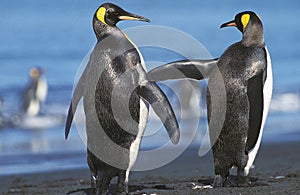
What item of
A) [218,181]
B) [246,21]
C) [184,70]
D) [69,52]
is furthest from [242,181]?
[69,52]

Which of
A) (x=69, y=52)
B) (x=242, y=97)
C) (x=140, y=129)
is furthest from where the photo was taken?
(x=69, y=52)

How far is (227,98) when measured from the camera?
23.8 feet

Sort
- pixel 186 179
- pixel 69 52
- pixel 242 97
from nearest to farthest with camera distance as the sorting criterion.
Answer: pixel 242 97 < pixel 186 179 < pixel 69 52

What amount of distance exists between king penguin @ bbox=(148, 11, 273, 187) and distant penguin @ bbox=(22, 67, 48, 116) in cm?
812

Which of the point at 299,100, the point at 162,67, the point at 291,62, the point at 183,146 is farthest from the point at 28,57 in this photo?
the point at 162,67

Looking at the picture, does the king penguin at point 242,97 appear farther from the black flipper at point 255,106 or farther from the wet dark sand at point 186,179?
the wet dark sand at point 186,179

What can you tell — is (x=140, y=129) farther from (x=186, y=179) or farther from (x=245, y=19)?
(x=186, y=179)

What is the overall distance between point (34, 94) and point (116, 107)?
10110mm

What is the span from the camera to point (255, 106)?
729cm

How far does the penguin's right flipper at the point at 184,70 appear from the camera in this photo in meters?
7.52

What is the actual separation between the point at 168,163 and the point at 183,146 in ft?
4.58

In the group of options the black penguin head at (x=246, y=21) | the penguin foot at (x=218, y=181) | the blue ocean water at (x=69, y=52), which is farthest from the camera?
the blue ocean water at (x=69, y=52)

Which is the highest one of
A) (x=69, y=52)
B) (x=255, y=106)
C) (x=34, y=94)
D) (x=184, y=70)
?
(x=69, y=52)

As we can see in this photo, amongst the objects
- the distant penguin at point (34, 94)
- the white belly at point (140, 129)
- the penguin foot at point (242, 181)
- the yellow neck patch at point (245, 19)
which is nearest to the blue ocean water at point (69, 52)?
the distant penguin at point (34, 94)
